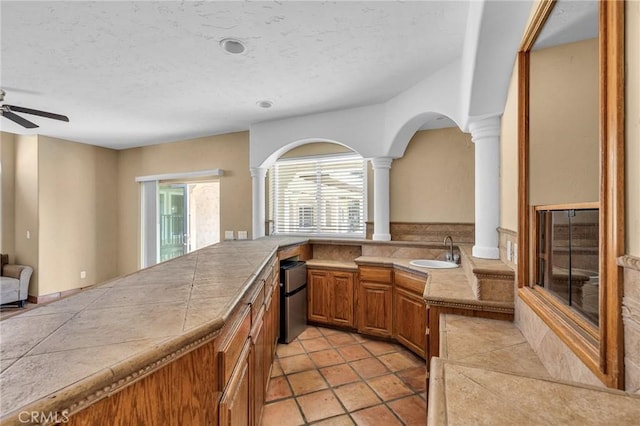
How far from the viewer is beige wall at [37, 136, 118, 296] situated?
455cm

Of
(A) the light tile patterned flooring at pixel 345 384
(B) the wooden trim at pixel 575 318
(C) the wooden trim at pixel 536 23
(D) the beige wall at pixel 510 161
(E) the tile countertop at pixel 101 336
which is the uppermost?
(C) the wooden trim at pixel 536 23

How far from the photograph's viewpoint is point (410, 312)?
2.73 m

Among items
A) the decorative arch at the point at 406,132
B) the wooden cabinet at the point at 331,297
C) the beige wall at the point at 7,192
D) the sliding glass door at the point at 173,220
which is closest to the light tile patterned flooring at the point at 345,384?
the wooden cabinet at the point at 331,297

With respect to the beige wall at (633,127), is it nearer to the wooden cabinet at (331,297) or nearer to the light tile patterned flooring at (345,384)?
the light tile patterned flooring at (345,384)

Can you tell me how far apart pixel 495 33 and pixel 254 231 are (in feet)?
11.4

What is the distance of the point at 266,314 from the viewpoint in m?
2.10

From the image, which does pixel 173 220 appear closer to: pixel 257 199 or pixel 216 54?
pixel 257 199

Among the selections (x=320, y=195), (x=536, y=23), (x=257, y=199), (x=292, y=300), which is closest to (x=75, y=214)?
(x=257, y=199)

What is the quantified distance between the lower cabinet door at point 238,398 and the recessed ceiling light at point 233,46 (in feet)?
6.79


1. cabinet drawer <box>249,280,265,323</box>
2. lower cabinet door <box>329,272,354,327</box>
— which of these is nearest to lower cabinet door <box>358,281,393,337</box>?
lower cabinet door <box>329,272,354,327</box>

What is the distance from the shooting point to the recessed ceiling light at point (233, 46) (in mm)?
2142

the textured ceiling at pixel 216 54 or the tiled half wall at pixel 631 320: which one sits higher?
the textured ceiling at pixel 216 54

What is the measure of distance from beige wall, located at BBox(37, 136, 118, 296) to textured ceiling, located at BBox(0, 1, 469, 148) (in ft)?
5.67

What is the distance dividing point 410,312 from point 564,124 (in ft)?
6.78
